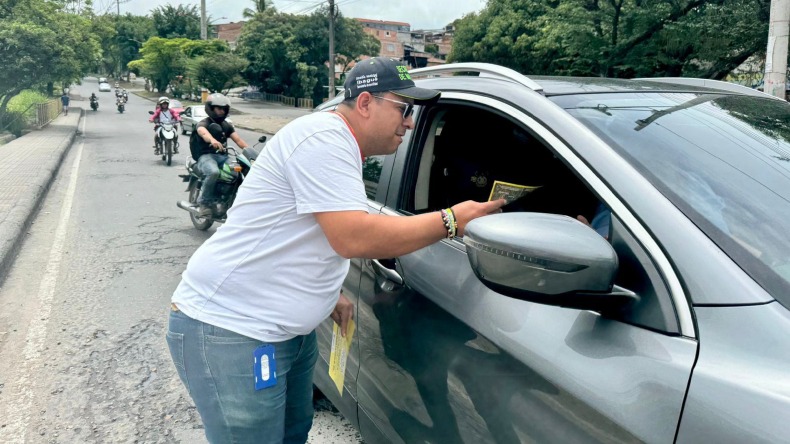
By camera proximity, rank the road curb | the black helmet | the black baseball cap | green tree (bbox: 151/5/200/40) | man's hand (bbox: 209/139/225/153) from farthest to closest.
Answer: green tree (bbox: 151/5/200/40) → the black helmet → man's hand (bbox: 209/139/225/153) → the road curb → the black baseball cap

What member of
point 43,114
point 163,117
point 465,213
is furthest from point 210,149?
point 43,114

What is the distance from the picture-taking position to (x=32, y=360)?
Result: 4098mm

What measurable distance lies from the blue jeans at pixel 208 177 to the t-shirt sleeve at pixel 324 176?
5.90 metres

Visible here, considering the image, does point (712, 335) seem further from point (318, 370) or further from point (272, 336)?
point (318, 370)

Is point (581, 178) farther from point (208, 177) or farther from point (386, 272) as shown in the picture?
point (208, 177)

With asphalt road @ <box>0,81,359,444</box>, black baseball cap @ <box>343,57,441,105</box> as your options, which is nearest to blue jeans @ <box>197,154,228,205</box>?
asphalt road @ <box>0,81,359,444</box>

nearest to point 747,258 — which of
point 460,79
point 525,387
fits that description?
point 525,387

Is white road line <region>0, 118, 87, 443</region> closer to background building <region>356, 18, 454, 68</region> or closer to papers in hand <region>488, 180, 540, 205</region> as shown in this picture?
papers in hand <region>488, 180, 540, 205</region>

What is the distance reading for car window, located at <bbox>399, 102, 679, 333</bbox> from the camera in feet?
7.47

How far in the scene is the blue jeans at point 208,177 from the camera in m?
7.24

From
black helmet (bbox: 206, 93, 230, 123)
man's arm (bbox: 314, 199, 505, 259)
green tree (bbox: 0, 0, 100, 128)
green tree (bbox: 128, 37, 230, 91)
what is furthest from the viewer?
green tree (bbox: 128, 37, 230, 91)

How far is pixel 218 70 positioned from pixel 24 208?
4589cm

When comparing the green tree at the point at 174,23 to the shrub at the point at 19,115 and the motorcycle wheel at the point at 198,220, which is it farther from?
the motorcycle wheel at the point at 198,220

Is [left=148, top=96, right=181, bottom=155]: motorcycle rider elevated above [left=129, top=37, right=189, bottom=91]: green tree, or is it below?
below
